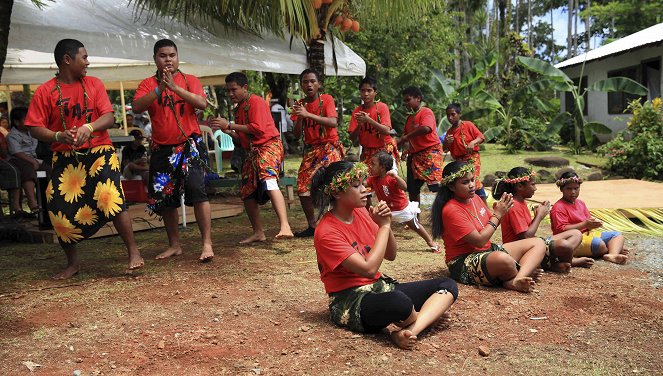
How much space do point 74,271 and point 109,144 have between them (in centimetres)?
105

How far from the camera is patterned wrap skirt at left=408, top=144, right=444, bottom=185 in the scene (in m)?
7.43

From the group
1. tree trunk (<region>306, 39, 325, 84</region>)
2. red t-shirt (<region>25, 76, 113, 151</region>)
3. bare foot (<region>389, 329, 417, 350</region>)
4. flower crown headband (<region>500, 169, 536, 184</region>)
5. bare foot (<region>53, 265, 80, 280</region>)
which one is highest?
tree trunk (<region>306, 39, 325, 84</region>)

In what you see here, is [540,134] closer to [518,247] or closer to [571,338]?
[518,247]

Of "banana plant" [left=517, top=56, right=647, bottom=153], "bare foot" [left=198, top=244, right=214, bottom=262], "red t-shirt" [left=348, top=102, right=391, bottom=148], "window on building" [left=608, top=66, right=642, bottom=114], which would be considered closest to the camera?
"bare foot" [left=198, top=244, right=214, bottom=262]

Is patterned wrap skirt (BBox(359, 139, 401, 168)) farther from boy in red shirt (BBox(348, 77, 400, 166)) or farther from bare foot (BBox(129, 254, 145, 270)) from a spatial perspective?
bare foot (BBox(129, 254, 145, 270))

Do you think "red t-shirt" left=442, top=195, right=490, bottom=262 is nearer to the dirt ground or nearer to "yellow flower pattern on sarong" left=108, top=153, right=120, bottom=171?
the dirt ground

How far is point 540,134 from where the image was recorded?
18.4m

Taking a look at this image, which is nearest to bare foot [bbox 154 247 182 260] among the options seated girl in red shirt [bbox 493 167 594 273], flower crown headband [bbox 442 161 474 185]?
flower crown headband [bbox 442 161 474 185]

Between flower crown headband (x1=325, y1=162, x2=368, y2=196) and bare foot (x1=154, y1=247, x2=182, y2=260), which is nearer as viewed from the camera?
flower crown headband (x1=325, y1=162, x2=368, y2=196)

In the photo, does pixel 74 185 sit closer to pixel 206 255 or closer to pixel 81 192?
pixel 81 192

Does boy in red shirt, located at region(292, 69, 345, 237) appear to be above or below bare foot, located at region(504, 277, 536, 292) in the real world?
above

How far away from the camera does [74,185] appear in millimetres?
4988

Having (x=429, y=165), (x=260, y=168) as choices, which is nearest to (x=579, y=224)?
(x=429, y=165)

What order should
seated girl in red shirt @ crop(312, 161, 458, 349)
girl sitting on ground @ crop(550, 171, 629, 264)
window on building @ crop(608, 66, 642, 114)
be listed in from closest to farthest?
seated girl in red shirt @ crop(312, 161, 458, 349)
girl sitting on ground @ crop(550, 171, 629, 264)
window on building @ crop(608, 66, 642, 114)
